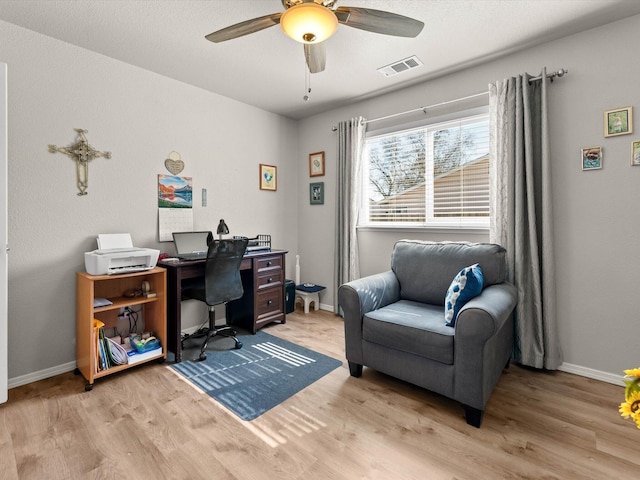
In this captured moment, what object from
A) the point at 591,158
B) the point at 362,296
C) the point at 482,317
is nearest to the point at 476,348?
the point at 482,317

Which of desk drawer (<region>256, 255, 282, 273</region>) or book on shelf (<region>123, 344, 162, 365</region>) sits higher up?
desk drawer (<region>256, 255, 282, 273</region>)

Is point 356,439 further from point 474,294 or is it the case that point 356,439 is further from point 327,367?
point 474,294

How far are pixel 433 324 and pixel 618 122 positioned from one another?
6.28ft

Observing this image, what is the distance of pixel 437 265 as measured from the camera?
259 cm

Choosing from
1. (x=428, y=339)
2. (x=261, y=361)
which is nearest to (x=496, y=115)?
(x=428, y=339)

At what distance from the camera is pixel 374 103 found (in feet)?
11.6

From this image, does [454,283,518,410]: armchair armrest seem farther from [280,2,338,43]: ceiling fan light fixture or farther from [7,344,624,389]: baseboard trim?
[280,2,338,43]: ceiling fan light fixture

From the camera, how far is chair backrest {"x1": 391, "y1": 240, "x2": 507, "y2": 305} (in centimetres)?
238

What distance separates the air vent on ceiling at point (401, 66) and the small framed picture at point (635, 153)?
5.45 feet

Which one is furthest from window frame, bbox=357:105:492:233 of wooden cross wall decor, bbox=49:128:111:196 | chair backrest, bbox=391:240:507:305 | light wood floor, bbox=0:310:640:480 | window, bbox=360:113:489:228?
wooden cross wall decor, bbox=49:128:111:196

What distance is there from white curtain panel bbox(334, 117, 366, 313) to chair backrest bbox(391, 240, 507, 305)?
84cm

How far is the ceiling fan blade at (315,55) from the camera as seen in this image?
6.56 feet

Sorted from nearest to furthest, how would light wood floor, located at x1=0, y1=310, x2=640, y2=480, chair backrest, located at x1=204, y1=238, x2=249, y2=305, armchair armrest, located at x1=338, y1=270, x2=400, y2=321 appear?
light wood floor, located at x1=0, y1=310, x2=640, y2=480
armchair armrest, located at x1=338, y1=270, x2=400, y2=321
chair backrest, located at x1=204, y1=238, x2=249, y2=305

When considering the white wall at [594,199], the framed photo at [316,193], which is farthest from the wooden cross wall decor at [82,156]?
the white wall at [594,199]
